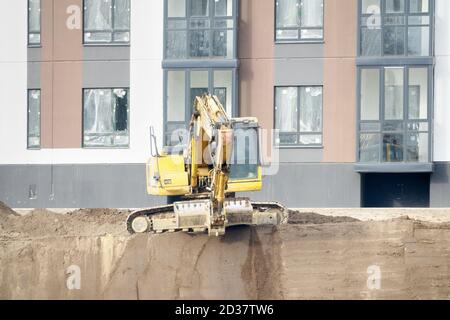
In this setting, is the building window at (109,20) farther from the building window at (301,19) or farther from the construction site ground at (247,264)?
the construction site ground at (247,264)

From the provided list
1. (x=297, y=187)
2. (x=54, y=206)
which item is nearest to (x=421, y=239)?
(x=297, y=187)

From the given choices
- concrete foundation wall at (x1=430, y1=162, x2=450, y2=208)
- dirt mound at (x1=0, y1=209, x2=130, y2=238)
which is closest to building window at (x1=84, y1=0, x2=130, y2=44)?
dirt mound at (x1=0, y1=209, x2=130, y2=238)

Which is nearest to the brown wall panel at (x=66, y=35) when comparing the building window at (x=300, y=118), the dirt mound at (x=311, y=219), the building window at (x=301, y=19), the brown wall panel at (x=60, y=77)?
the brown wall panel at (x=60, y=77)

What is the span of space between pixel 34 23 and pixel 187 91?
5.26 meters

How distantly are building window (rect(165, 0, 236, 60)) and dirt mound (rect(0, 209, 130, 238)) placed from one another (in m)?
6.81

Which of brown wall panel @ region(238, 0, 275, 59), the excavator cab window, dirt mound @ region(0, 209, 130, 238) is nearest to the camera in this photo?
the excavator cab window

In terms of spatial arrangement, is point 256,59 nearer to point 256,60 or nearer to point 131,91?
point 256,60

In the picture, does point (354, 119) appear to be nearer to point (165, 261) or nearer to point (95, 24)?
point (95, 24)

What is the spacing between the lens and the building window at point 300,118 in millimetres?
38938

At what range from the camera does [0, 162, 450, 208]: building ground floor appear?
38719 millimetres

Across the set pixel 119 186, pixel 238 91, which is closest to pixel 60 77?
pixel 119 186

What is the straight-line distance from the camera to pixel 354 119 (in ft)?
128

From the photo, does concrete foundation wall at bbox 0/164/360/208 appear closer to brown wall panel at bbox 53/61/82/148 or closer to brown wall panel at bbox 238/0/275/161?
brown wall panel at bbox 53/61/82/148

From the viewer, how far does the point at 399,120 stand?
38.5 meters
